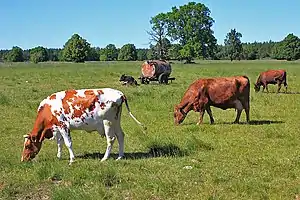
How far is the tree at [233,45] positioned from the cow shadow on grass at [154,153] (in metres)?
130

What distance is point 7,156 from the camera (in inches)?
471

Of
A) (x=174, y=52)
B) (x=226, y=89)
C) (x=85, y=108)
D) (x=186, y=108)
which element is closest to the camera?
(x=85, y=108)

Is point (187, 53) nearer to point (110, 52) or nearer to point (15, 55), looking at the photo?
point (110, 52)

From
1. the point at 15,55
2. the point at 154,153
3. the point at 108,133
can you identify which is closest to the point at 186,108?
the point at 154,153

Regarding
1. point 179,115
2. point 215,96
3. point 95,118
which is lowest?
point 179,115

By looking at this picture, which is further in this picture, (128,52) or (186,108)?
(128,52)

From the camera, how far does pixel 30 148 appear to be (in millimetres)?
11609

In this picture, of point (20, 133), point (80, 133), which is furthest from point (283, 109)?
point (20, 133)

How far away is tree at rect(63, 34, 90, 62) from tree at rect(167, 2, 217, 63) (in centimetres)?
2829

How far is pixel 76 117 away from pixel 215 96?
8093 millimetres

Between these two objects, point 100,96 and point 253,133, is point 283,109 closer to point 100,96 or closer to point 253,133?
point 253,133

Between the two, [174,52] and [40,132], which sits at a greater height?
[40,132]

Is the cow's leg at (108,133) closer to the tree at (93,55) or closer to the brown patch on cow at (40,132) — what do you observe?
the brown patch on cow at (40,132)

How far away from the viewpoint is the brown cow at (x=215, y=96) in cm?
1836
